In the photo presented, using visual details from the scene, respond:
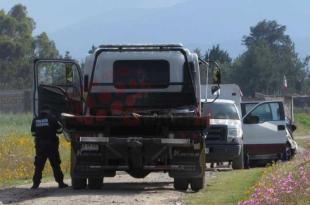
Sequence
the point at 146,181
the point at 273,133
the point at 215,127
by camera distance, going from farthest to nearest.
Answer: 1. the point at 273,133
2. the point at 215,127
3. the point at 146,181

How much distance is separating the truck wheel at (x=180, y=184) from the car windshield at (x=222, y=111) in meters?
5.78

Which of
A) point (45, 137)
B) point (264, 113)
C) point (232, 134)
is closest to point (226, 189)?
point (45, 137)

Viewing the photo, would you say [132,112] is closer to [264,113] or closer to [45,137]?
[45,137]

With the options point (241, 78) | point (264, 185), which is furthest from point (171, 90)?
point (241, 78)

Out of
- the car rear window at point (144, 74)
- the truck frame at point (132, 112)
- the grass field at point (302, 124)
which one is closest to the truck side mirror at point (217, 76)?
the truck frame at point (132, 112)

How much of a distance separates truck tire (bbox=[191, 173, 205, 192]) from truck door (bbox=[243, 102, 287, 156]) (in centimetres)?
843

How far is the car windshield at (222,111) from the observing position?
22703 millimetres

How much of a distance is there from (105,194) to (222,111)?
25.1 feet

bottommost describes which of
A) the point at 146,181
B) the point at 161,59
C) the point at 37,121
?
the point at 146,181

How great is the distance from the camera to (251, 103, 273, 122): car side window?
2541 centimetres

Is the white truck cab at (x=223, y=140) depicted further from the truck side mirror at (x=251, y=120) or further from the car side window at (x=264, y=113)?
the car side window at (x=264, y=113)

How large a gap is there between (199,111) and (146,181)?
2.68 meters

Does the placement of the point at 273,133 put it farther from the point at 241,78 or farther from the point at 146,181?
the point at 241,78

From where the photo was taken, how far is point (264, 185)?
47.7 ft
